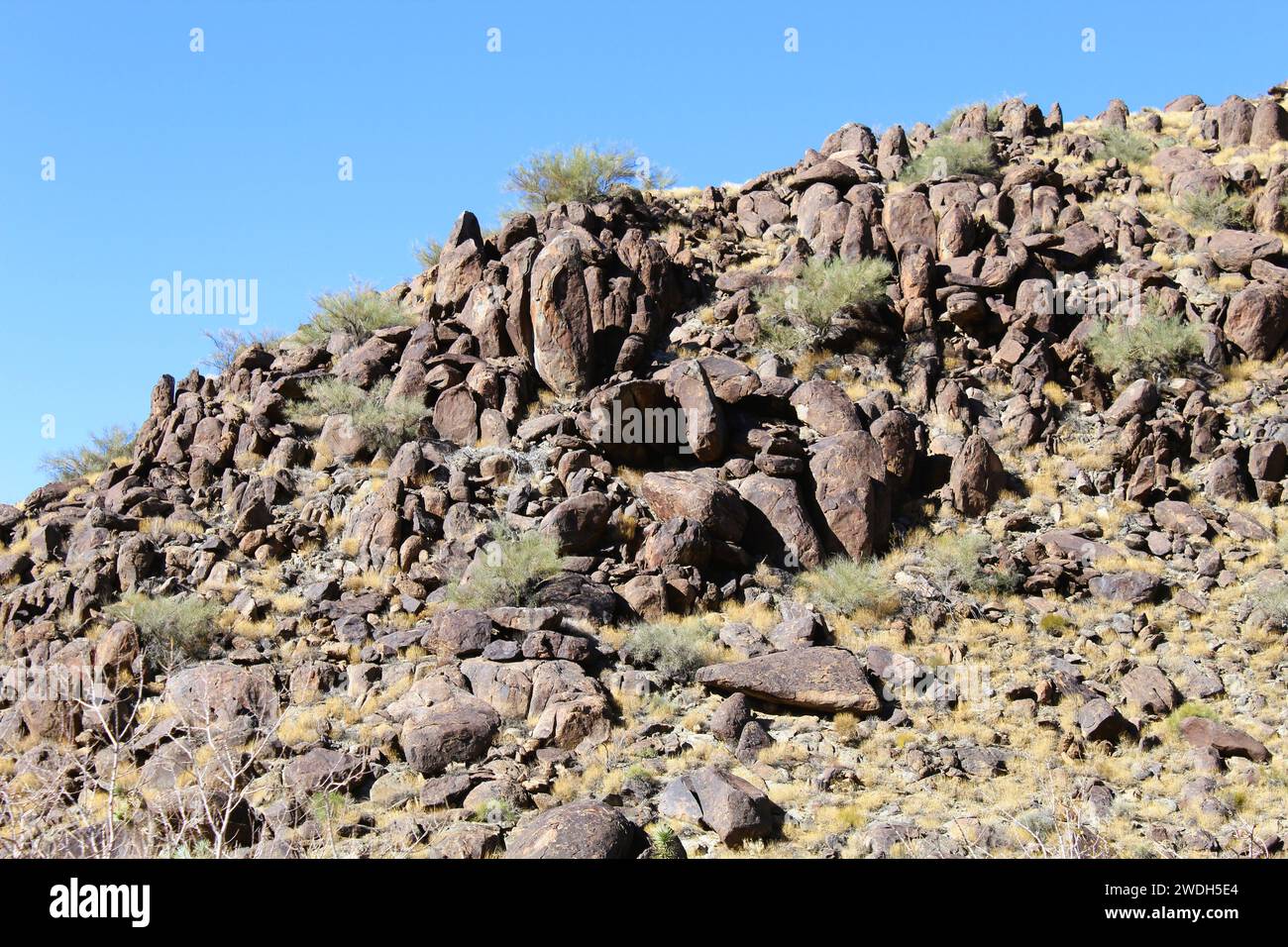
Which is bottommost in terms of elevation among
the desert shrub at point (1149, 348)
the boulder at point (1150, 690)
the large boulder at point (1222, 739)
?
the large boulder at point (1222, 739)

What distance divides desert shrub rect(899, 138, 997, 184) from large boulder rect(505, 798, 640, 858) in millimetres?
24586

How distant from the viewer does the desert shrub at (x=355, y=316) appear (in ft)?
88.1

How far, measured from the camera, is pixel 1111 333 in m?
23.9

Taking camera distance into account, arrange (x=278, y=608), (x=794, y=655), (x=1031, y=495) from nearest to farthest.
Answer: (x=794, y=655)
(x=278, y=608)
(x=1031, y=495)

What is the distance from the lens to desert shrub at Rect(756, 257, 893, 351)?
→ 24703 mm

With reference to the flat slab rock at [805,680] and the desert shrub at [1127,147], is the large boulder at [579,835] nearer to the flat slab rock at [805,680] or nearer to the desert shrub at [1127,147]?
the flat slab rock at [805,680]

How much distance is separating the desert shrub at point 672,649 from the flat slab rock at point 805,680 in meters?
0.38

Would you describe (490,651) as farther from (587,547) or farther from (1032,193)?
(1032,193)

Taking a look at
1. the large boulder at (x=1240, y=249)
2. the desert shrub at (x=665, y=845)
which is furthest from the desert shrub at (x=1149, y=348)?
the desert shrub at (x=665, y=845)

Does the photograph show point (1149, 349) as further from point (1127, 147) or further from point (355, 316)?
point (355, 316)
